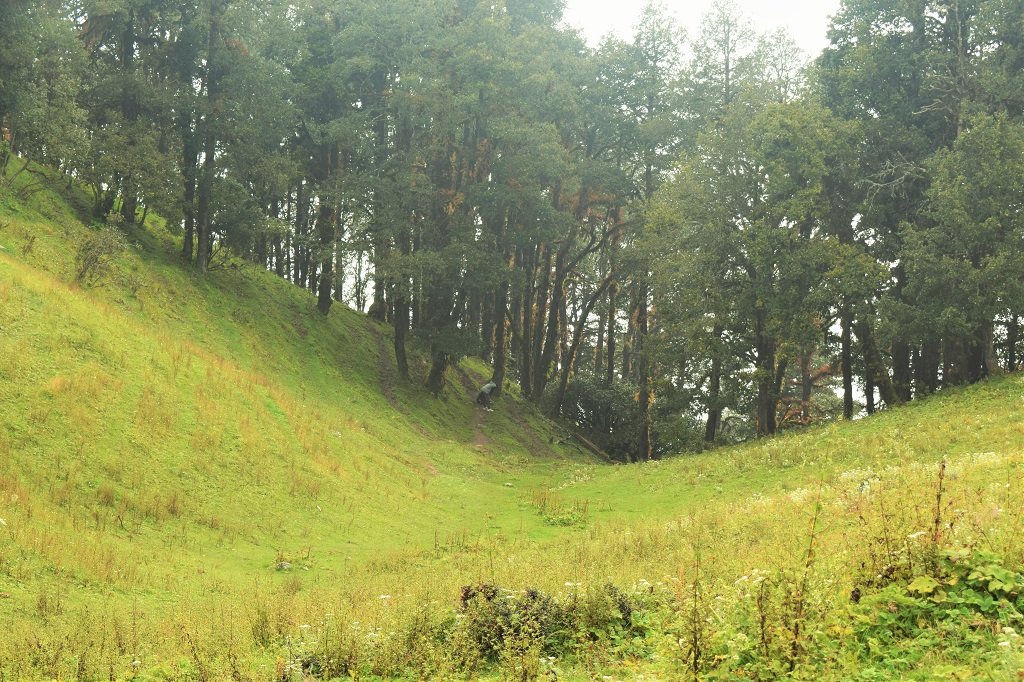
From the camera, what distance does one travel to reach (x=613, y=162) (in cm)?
4956

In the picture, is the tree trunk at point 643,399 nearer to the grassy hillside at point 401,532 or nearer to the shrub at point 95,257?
the grassy hillside at point 401,532

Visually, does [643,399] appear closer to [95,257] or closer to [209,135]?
[209,135]

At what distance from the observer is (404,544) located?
1812 cm

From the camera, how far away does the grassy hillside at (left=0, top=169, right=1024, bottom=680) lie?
680cm

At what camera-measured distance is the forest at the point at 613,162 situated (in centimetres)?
3070

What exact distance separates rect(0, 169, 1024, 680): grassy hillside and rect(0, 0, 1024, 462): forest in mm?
4689

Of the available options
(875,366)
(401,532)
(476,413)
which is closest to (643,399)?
(476,413)

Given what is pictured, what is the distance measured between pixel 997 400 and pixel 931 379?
10.7 m

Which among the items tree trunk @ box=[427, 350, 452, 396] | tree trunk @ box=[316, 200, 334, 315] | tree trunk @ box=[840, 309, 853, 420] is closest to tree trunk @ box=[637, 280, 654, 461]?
tree trunk @ box=[840, 309, 853, 420]

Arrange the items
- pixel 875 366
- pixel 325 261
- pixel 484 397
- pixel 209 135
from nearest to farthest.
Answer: pixel 875 366 → pixel 209 135 → pixel 325 261 → pixel 484 397

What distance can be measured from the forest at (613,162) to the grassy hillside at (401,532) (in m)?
4.69

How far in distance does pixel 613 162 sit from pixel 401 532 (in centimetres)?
3566

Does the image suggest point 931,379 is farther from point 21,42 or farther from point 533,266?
point 21,42

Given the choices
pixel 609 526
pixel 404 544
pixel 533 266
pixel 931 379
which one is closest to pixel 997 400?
pixel 931 379
